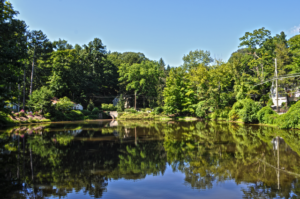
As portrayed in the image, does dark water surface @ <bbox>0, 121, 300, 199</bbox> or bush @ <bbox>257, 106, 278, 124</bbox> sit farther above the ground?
bush @ <bbox>257, 106, 278, 124</bbox>

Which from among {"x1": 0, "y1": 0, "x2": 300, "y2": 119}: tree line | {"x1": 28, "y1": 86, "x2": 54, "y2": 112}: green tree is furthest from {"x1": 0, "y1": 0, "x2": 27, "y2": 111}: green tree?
{"x1": 28, "y1": 86, "x2": 54, "y2": 112}: green tree

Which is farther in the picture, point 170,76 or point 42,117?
point 170,76

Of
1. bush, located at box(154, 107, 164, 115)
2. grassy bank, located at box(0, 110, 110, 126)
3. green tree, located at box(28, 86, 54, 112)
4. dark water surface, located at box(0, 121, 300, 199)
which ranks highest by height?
green tree, located at box(28, 86, 54, 112)

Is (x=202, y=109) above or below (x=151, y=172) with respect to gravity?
above

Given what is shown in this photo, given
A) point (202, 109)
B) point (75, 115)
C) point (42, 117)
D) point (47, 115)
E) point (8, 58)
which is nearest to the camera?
point (8, 58)

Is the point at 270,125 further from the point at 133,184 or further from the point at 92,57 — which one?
the point at 92,57

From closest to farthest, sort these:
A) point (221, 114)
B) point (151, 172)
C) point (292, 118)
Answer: point (151, 172), point (292, 118), point (221, 114)

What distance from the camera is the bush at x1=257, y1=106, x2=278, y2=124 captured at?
28659 mm

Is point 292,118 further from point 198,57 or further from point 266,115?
point 198,57

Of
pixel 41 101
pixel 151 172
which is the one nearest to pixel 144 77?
pixel 41 101

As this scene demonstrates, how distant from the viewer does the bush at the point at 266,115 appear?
28659 mm

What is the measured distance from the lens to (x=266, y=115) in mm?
29609

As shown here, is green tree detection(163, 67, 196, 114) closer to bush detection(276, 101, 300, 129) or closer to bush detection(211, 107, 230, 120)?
bush detection(211, 107, 230, 120)

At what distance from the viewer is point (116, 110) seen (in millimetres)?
62094
